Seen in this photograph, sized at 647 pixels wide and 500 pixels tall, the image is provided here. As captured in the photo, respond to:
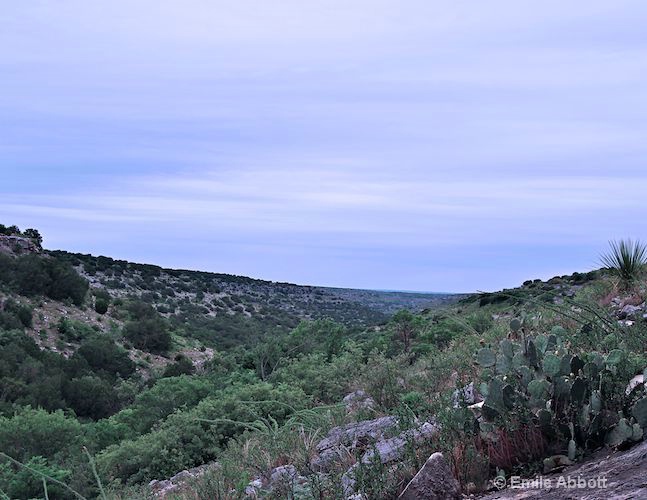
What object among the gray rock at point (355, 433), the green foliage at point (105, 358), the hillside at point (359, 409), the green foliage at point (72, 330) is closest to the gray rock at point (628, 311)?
the hillside at point (359, 409)

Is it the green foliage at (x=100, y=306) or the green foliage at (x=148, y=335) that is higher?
the green foliage at (x=100, y=306)

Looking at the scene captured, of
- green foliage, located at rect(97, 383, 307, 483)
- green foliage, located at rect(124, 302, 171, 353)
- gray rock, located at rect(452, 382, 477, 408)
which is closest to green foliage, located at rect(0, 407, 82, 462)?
green foliage, located at rect(97, 383, 307, 483)

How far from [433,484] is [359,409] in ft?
10.7

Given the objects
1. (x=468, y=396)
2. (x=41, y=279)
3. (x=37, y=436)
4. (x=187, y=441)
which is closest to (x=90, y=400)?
(x=37, y=436)

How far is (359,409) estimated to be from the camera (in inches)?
281

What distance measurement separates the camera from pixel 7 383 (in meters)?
19.7

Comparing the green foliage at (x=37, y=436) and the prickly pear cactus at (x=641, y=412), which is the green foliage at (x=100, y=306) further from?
the prickly pear cactus at (x=641, y=412)

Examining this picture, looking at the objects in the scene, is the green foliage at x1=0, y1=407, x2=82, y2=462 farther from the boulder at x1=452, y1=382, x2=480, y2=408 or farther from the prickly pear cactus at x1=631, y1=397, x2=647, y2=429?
the prickly pear cactus at x1=631, y1=397, x2=647, y2=429

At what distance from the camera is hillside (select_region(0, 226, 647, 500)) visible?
165 inches

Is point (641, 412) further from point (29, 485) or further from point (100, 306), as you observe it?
point (100, 306)

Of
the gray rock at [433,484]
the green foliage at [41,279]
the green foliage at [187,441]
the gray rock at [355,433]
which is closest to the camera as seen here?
the gray rock at [433,484]

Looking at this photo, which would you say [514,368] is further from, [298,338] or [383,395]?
[298,338]

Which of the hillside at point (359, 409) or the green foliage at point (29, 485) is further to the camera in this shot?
the green foliage at point (29, 485)

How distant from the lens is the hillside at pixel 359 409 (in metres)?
4.20
